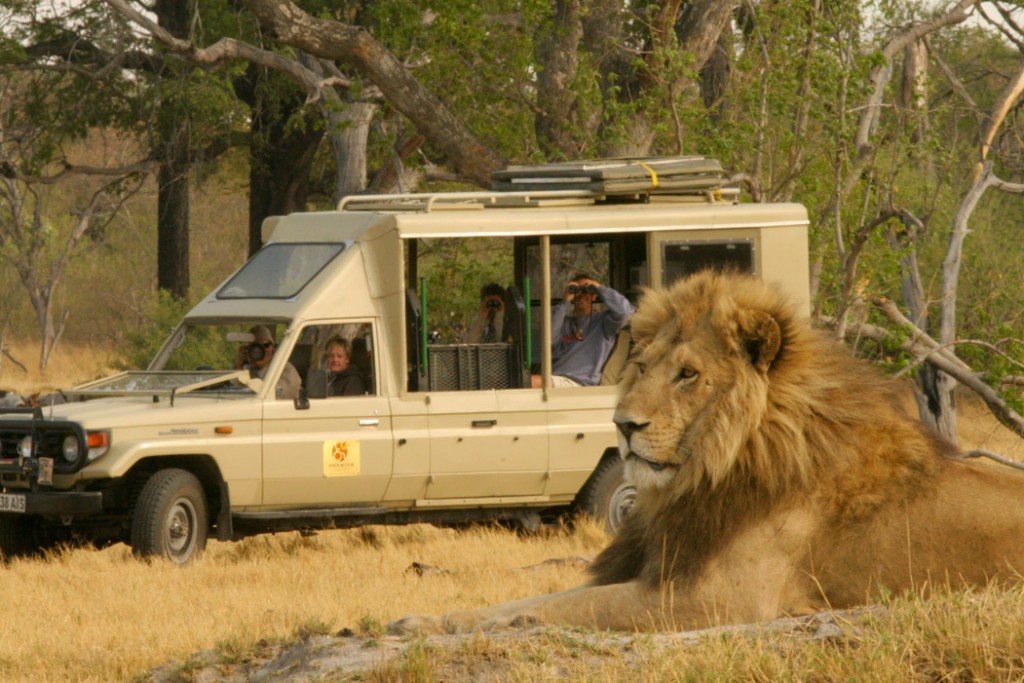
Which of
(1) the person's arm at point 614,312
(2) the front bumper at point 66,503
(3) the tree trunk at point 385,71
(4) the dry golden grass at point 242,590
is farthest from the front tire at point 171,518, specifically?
(3) the tree trunk at point 385,71

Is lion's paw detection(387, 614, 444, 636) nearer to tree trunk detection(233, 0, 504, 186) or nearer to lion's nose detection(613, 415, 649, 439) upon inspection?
lion's nose detection(613, 415, 649, 439)

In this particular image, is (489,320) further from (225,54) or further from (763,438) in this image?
(225,54)

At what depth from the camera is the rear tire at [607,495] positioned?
36.7 feet

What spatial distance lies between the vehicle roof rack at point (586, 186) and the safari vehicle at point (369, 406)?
17 millimetres

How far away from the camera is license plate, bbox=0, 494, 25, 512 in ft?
32.0

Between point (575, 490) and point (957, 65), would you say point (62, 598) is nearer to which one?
point (575, 490)

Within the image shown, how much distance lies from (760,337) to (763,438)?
0.36 m

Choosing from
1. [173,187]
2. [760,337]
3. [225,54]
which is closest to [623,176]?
[760,337]

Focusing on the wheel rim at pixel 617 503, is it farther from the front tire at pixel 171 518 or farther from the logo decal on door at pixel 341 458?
the front tire at pixel 171 518

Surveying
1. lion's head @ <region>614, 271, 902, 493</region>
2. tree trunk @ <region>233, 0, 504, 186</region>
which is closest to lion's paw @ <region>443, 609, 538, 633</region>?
lion's head @ <region>614, 271, 902, 493</region>

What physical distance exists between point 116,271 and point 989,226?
1045 inches

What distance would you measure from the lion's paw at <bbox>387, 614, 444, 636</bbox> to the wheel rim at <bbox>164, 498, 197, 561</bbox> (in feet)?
14.6

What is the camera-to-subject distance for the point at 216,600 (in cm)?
823

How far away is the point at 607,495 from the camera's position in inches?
442
